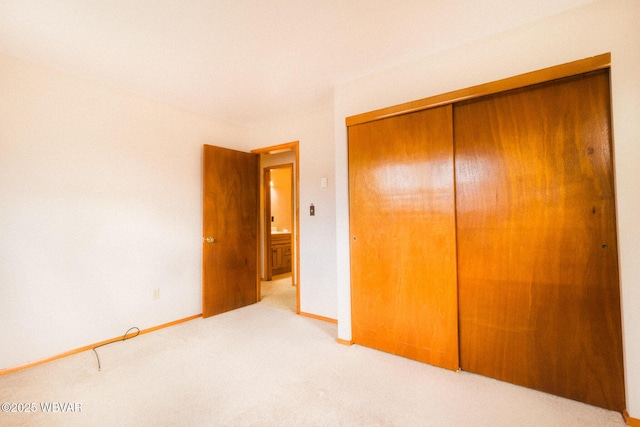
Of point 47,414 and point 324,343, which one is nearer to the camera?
point 47,414

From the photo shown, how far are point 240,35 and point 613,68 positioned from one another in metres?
2.31

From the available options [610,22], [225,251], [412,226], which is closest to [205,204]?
[225,251]

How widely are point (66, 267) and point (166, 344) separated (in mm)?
1078

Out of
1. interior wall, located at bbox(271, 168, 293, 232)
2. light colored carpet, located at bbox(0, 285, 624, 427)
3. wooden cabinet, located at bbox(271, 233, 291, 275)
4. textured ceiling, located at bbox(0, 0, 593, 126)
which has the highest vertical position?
textured ceiling, located at bbox(0, 0, 593, 126)

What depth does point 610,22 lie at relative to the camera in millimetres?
1632

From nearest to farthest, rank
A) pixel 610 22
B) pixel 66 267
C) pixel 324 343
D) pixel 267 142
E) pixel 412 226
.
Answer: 1. pixel 610 22
2. pixel 412 226
3. pixel 66 267
4. pixel 324 343
5. pixel 267 142

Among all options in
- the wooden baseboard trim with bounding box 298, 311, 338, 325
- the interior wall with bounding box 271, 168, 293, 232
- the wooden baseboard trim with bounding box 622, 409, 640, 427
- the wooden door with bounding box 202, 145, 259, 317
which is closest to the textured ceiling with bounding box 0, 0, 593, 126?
the wooden door with bounding box 202, 145, 259, 317

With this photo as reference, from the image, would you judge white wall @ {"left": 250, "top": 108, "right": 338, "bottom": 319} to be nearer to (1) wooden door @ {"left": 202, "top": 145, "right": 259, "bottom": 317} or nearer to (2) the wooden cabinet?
(1) wooden door @ {"left": 202, "top": 145, "right": 259, "bottom": 317}

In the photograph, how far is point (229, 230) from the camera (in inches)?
142

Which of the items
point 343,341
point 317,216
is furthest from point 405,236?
point 317,216

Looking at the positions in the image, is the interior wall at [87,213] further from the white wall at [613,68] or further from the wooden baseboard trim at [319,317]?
the white wall at [613,68]

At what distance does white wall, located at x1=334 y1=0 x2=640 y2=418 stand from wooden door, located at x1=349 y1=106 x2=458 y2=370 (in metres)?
0.32

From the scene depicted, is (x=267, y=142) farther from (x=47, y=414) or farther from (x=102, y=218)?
(x=47, y=414)

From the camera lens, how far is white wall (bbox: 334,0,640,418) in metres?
1.54
